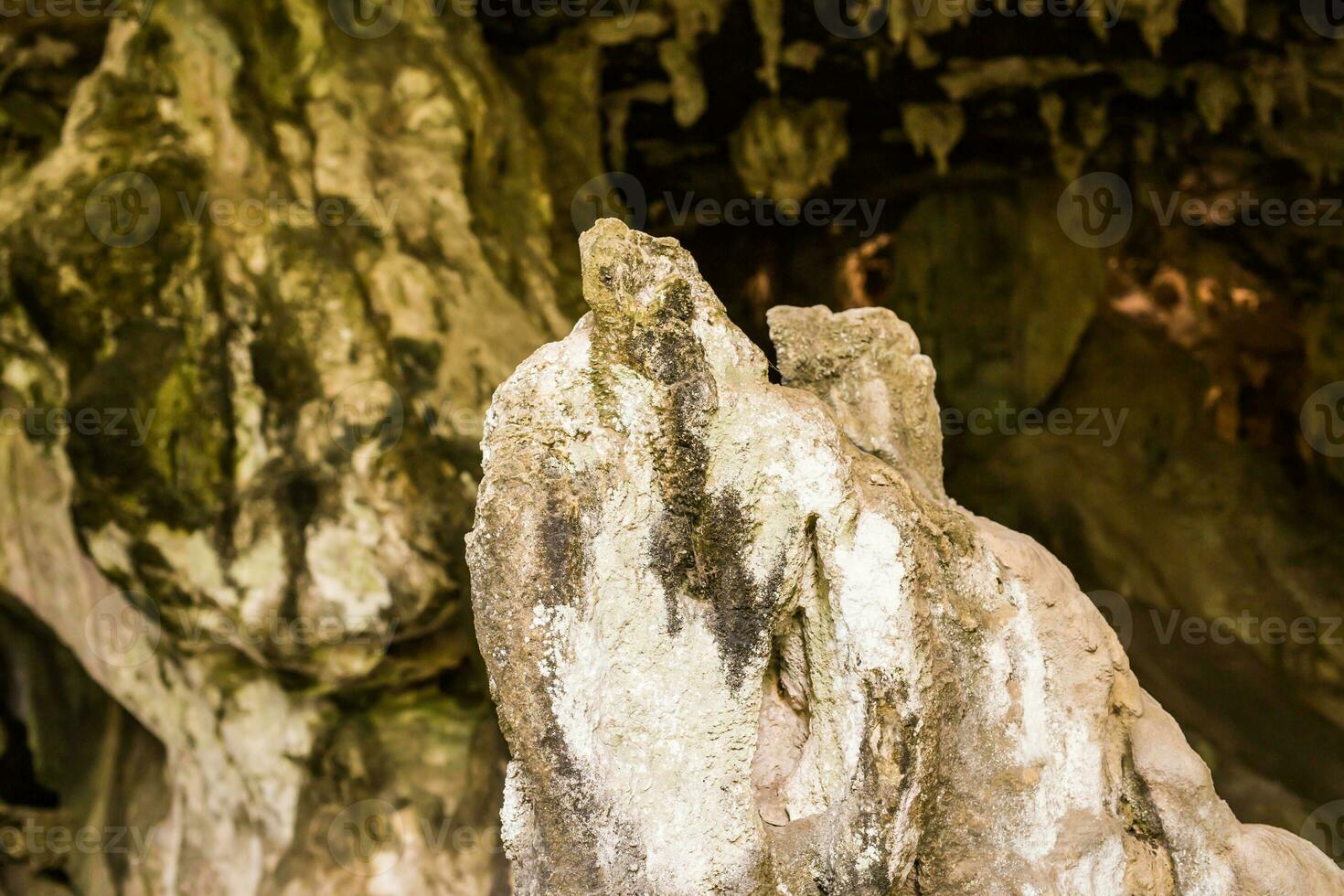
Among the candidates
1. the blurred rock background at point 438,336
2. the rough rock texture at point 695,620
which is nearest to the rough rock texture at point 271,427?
the blurred rock background at point 438,336

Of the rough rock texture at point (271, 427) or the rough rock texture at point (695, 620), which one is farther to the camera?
the rough rock texture at point (271, 427)

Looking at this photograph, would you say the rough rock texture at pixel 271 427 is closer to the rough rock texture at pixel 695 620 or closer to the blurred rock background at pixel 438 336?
the blurred rock background at pixel 438 336

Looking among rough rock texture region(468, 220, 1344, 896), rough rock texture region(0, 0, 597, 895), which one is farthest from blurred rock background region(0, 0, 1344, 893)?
rough rock texture region(468, 220, 1344, 896)

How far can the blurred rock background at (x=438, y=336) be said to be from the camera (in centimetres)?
423

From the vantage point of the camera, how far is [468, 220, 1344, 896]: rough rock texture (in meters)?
1.73

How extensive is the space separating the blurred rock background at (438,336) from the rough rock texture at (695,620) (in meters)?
2.59

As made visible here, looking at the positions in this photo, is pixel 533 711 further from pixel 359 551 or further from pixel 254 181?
pixel 254 181

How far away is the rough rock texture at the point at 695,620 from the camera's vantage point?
173 cm

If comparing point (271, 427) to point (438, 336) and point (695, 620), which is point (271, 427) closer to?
point (438, 336)

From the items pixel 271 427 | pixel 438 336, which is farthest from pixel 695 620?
pixel 438 336

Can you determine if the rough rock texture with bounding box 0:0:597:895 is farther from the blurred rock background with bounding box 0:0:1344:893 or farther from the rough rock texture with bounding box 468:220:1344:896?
the rough rock texture with bounding box 468:220:1344:896

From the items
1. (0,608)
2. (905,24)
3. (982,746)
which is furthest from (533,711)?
(905,24)

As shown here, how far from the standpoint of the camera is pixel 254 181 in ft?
14.6

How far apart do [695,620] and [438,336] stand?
3.06 m
